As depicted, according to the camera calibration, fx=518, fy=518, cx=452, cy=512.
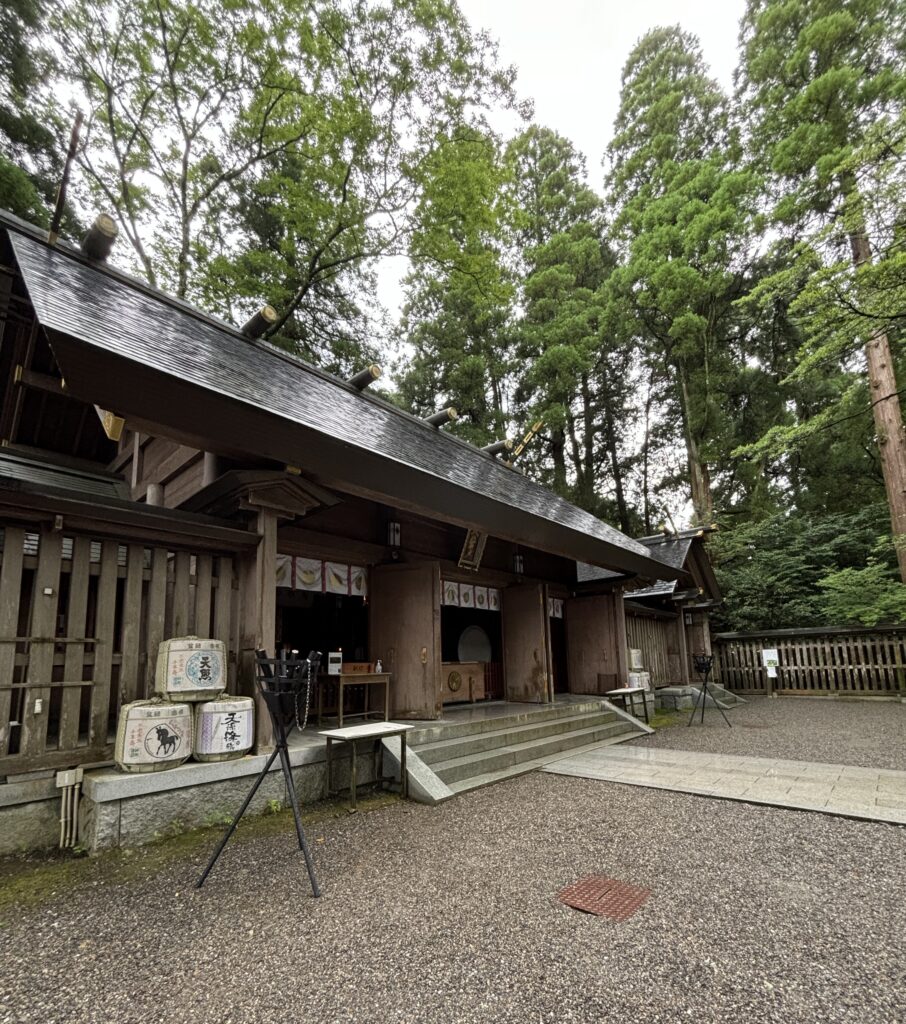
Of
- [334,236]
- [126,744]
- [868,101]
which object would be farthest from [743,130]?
[126,744]

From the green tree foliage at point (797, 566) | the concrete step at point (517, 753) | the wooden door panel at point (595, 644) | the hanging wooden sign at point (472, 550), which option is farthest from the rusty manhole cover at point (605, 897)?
the green tree foliage at point (797, 566)

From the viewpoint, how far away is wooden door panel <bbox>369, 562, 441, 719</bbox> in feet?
20.9

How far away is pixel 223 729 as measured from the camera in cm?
393

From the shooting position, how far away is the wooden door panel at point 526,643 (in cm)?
852

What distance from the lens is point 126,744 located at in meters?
3.57

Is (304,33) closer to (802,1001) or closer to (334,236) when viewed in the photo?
(334,236)

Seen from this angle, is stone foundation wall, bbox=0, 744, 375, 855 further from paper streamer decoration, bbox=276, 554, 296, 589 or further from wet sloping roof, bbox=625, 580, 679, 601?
wet sloping roof, bbox=625, 580, 679, 601

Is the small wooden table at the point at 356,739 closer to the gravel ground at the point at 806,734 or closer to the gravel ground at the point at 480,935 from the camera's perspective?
the gravel ground at the point at 480,935

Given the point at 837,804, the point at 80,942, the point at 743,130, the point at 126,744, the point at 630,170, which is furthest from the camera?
the point at 630,170

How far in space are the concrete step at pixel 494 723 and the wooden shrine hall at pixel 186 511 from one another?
54 cm

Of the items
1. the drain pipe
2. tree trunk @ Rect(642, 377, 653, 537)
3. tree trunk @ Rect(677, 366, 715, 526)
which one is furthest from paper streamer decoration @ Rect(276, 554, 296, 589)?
tree trunk @ Rect(642, 377, 653, 537)

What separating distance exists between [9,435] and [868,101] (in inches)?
772

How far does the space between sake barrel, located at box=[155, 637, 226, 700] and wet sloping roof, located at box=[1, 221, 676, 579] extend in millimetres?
1517

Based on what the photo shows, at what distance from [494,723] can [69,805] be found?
4.25 m
